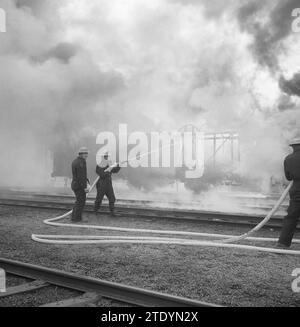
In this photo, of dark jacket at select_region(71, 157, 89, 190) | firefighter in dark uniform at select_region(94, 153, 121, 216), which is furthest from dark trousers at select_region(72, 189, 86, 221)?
firefighter in dark uniform at select_region(94, 153, 121, 216)

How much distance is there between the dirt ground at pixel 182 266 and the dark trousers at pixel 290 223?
366 mm

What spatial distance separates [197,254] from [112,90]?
1657cm

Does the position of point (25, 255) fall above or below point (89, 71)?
below

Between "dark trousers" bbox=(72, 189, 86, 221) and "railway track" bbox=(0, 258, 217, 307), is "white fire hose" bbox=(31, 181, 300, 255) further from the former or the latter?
"dark trousers" bbox=(72, 189, 86, 221)

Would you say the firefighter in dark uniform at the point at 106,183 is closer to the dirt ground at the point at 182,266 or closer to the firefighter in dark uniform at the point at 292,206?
the dirt ground at the point at 182,266

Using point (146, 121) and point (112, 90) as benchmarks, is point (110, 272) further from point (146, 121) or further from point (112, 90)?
point (112, 90)

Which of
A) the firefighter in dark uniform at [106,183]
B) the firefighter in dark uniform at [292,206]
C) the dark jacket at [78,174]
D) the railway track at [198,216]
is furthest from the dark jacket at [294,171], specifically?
the dark jacket at [78,174]

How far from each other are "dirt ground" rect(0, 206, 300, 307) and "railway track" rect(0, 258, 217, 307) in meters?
0.38

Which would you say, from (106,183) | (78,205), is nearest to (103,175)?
(106,183)

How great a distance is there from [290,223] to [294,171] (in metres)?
0.84

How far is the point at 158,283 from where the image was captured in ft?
12.5

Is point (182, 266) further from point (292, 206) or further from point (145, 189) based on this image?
point (145, 189)

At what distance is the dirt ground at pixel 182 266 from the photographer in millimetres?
3535
